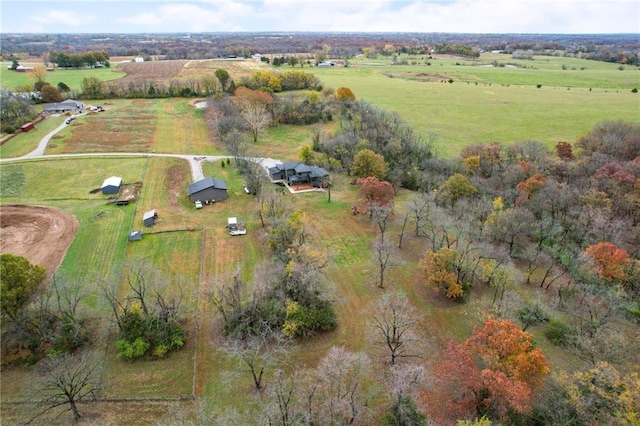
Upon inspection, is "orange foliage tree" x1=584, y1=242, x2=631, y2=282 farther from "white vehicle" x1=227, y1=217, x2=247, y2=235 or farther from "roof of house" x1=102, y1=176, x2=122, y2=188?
"roof of house" x1=102, y1=176, x2=122, y2=188

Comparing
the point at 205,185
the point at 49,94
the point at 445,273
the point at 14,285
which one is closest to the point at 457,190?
the point at 445,273

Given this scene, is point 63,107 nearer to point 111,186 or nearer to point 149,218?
point 111,186

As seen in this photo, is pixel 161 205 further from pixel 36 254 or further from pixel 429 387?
pixel 429 387

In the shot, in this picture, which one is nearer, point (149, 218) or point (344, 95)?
point (149, 218)

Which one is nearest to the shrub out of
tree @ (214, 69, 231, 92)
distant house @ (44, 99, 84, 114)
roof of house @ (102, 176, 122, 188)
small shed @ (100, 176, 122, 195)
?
small shed @ (100, 176, 122, 195)

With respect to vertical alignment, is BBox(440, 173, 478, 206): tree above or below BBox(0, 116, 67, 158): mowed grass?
above

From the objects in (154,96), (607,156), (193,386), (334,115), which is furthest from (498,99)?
(193,386)
